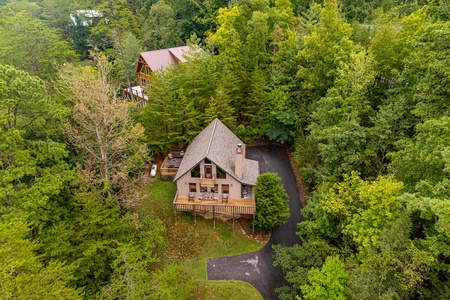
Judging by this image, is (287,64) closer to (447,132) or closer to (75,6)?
(447,132)

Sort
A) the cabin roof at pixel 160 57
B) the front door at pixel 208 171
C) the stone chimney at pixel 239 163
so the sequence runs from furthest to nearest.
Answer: the cabin roof at pixel 160 57 < the front door at pixel 208 171 < the stone chimney at pixel 239 163

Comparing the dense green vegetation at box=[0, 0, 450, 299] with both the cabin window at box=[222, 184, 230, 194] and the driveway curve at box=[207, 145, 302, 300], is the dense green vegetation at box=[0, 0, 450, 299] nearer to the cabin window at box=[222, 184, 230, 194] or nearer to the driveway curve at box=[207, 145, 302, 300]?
the driveway curve at box=[207, 145, 302, 300]

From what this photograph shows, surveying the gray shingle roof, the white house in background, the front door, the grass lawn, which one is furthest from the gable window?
the front door

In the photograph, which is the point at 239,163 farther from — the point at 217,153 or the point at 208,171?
the point at 208,171

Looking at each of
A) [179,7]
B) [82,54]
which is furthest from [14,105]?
[82,54]

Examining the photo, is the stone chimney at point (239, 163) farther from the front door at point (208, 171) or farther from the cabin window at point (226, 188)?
the front door at point (208, 171)

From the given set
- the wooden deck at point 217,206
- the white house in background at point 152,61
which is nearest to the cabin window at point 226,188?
the wooden deck at point 217,206

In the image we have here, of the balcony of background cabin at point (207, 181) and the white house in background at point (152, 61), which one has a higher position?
the white house in background at point (152, 61)
